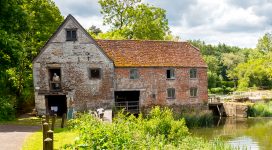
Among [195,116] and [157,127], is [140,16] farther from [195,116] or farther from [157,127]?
[157,127]

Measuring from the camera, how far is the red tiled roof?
→ 39000 millimetres

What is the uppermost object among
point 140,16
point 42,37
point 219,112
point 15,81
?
point 140,16

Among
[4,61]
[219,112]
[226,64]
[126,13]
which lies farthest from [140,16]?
[226,64]

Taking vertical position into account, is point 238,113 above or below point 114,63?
below

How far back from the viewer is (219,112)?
158 feet

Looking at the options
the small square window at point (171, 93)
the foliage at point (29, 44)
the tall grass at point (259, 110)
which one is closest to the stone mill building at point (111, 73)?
the small square window at point (171, 93)

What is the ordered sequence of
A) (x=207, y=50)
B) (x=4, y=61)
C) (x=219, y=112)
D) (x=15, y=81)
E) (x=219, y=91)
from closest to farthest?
1. (x=4, y=61)
2. (x=15, y=81)
3. (x=219, y=112)
4. (x=219, y=91)
5. (x=207, y=50)

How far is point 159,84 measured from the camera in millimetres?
39656

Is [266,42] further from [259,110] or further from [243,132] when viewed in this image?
[243,132]

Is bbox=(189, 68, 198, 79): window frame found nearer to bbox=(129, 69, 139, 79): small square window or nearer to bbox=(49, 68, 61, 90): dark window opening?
bbox=(129, 69, 139, 79): small square window

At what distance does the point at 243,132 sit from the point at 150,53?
1354 centimetres

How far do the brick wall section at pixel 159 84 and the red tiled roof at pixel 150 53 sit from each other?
0.70 metres

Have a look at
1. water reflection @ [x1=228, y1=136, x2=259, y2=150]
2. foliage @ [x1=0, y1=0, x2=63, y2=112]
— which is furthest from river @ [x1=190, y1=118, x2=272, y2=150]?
foliage @ [x1=0, y1=0, x2=63, y2=112]

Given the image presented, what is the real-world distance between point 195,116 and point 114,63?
11.0m
